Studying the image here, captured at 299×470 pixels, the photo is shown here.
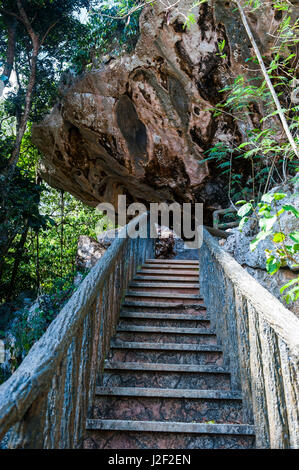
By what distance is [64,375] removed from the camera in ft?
4.67

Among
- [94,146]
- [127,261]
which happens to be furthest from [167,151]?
[127,261]

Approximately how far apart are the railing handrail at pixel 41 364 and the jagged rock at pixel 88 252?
541 centimetres

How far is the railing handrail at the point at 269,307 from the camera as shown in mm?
1345

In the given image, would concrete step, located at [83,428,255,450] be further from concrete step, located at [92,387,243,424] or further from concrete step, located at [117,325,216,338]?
concrete step, located at [117,325,216,338]

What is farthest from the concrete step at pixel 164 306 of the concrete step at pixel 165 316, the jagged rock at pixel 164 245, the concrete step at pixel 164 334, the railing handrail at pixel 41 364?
the jagged rock at pixel 164 245

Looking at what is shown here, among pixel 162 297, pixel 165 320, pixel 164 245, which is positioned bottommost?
pixel 165 320

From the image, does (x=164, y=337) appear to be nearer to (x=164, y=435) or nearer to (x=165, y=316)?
(x=165, y=316)

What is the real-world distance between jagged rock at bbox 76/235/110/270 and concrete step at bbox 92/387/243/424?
519 centimetres

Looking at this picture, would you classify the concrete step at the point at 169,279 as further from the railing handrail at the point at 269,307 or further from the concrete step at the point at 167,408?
the concrete step at the point at 167,408

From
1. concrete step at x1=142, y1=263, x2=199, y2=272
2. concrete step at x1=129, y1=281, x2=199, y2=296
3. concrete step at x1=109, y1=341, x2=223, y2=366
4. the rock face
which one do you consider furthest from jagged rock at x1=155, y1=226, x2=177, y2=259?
concrete step at x1=109, y1=341, x2=223, y2=366

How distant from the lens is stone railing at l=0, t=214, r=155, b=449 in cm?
103

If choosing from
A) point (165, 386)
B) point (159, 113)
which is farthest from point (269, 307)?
point (159, 113)

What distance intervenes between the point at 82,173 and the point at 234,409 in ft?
25.7

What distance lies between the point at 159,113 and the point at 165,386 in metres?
5.74
